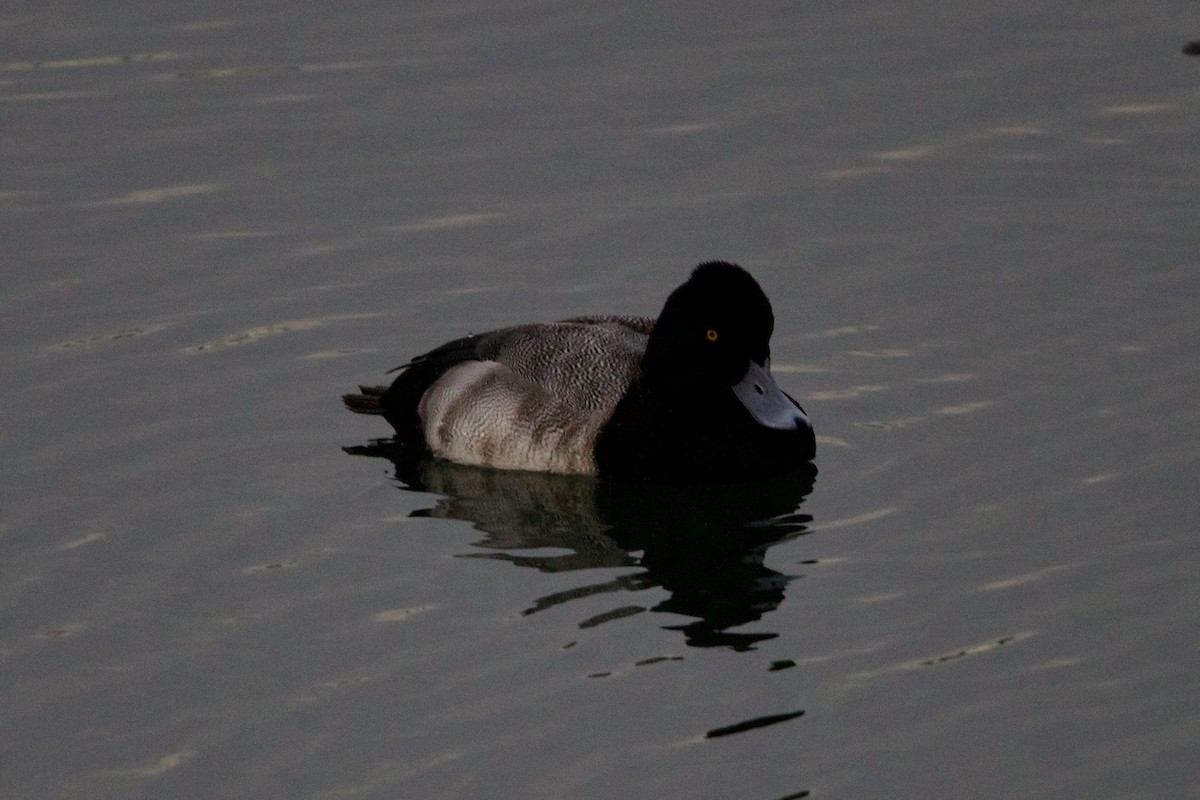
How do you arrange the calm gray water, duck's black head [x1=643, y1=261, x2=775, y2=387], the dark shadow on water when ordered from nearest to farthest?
the calm gray water
the dark shadow on water
duck's black head [x1=643, y1=261, x2=775, y2=387]

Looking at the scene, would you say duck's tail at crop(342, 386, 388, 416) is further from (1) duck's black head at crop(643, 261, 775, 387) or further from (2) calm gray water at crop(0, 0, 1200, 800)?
(1) duck's black head at crop(643, 261, 775, 387)

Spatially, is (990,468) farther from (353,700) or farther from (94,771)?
(94,771)

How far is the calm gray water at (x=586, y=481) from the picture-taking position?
8164 millimetres

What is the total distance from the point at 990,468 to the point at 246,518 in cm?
346

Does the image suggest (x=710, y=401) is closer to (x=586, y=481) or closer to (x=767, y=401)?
(x=767, y=401)

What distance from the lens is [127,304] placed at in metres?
12.9

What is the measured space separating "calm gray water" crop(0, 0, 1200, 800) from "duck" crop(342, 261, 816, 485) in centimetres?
16

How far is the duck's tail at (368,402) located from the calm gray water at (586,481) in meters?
0.13

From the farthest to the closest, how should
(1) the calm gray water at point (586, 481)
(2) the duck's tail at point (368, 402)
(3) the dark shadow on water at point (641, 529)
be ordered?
(2) the duck's tail at point (368, 402) → (3) the dark shadow on water at point (641, 529) → (1) the calm gray water at point (586, 481)

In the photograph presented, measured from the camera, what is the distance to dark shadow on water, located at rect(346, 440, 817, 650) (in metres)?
9.37

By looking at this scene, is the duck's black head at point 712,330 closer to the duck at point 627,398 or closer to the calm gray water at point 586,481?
the duck at point 627,398

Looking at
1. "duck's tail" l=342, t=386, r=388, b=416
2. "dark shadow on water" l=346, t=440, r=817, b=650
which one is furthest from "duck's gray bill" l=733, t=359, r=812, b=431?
"duck's tail" l=342, t=386, r=388, b=416

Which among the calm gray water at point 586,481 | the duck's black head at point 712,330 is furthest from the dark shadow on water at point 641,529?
the duck's black head at point 712,330

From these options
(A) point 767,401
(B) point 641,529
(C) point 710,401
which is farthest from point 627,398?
(B) point 641,529
